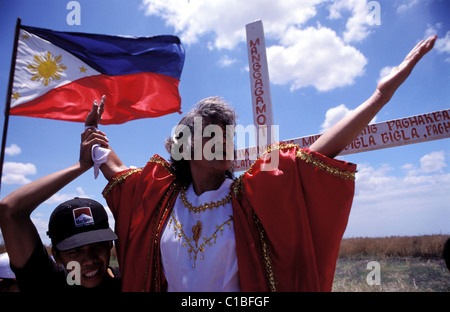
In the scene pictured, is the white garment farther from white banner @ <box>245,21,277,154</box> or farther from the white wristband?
white banner @ <box>245,21,277,154</box>

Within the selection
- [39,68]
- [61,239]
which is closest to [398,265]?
Result: [61,239]

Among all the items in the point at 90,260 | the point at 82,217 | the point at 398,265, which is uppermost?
the point at 82,217

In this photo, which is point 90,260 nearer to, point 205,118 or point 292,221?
point 205,118

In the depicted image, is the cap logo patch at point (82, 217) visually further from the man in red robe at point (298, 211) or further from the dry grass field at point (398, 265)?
the dry grass field at point (398, 265)

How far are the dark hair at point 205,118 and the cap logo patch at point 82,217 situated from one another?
53 centimetres

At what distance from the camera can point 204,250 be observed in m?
1.51

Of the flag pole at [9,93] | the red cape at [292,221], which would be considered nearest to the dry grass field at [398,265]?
the red cape at [292,221]

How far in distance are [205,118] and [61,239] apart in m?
1.01

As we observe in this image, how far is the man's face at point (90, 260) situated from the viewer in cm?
166

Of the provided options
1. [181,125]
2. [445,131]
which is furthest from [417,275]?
[181,125]

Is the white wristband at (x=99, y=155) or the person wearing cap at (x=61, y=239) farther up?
the white wristband at (x=99, y=155)

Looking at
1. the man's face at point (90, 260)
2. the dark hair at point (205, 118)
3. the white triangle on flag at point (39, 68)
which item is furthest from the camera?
the white triangle on flag at point (39, 68)

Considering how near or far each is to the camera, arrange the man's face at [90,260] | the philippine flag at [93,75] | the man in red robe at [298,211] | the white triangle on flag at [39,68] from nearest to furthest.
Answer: the man in red robe at [298,211], the man's face at [90,260], the white triangle on flag at [39,68], the philippine flag at [93,75]

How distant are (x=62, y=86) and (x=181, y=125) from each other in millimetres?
2713
